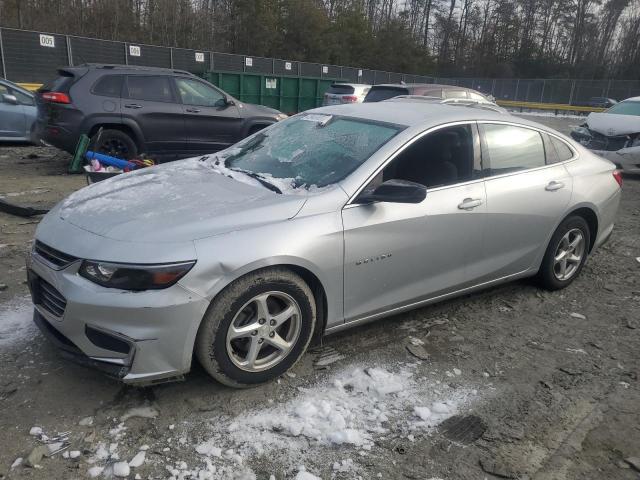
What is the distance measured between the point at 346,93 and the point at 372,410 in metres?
14.6

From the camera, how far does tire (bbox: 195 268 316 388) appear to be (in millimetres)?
2779

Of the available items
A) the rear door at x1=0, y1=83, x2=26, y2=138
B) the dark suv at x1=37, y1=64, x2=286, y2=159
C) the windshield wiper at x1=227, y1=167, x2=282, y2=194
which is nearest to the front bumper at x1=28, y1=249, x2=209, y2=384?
the windshield wiper at x1=227, y1=167, x2=282, y2=194

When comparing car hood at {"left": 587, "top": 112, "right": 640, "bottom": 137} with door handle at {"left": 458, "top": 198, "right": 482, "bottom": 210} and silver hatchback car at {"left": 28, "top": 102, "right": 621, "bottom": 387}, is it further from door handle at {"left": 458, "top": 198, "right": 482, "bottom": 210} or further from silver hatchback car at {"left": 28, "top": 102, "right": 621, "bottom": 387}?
door handle at {"left": 458, "top": 198, "right": 482, "bottom": 210}

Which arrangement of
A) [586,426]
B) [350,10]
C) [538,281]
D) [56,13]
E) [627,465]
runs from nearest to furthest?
[627,465] < [586,426] < [538,281] < [56,13] < [350,10]

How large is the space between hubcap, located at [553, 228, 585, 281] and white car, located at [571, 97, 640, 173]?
6.88m

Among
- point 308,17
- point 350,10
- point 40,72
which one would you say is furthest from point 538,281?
point 350,10

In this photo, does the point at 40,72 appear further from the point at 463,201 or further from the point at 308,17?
the point at 308,17

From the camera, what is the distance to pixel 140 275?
8.64ft

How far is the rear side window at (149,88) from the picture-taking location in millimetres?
8677

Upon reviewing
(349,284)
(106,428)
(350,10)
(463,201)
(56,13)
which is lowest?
(106,428)

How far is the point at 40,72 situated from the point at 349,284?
15.9 meters

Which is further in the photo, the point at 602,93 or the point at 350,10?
the point at 350,10

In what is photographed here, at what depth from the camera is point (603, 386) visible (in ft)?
11.0

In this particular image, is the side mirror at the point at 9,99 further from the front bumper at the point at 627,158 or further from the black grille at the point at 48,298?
the front bumper at the point at 627,158
